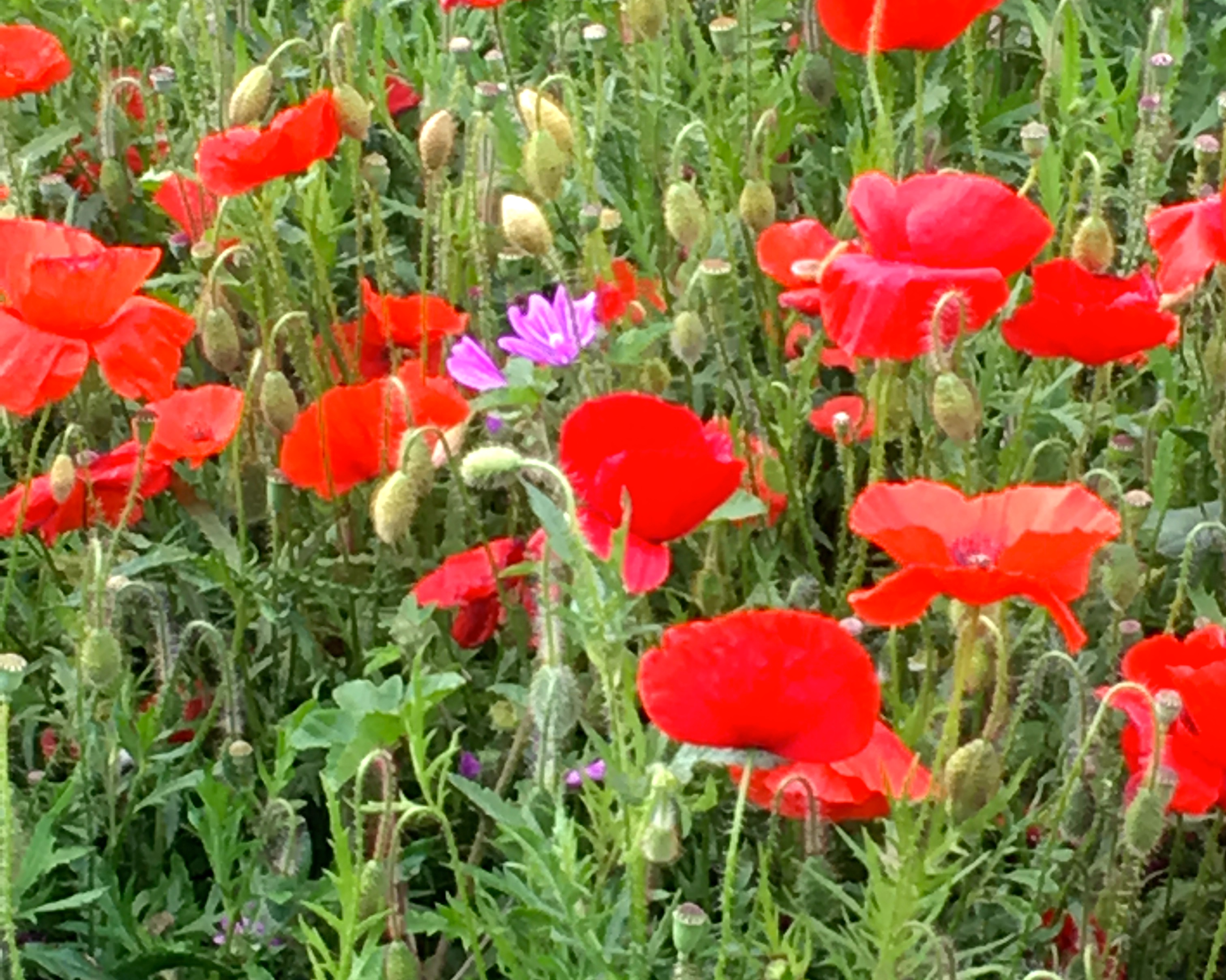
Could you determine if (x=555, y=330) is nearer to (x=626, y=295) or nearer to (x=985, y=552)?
(x=626, y=295)

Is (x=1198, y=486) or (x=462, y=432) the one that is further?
(x=1198, y=486)

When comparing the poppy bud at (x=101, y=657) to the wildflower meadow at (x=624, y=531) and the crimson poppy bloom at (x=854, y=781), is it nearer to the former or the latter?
the wildflower meadow at (x=624, y=531)

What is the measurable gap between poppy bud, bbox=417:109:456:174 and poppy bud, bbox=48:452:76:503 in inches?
14.4

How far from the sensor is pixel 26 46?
179 centimetres

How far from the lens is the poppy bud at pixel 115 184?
186cm

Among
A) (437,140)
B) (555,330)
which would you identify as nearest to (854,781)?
(555,330)

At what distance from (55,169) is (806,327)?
3.13ft

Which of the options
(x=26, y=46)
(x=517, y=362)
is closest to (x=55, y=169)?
(x=26, y=46)

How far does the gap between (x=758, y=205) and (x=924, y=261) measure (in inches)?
14.0

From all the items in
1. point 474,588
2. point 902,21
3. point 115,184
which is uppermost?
point 902,21

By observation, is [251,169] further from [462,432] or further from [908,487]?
[908,487]

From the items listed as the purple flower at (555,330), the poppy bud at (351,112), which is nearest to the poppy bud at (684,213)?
the purple flower at (555,330)

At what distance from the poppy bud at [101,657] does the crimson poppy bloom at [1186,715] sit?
1.88ft

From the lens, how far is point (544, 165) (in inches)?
54.6
